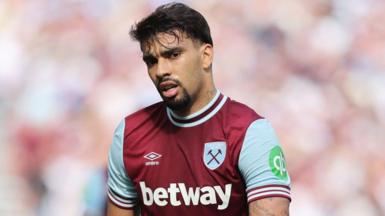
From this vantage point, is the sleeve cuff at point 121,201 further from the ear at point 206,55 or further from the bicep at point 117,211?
the ear at point 206,55

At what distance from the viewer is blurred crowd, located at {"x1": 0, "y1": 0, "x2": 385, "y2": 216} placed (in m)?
1.45

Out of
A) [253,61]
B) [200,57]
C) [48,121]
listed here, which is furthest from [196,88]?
[48,121]

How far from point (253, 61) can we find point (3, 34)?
529 millimetres

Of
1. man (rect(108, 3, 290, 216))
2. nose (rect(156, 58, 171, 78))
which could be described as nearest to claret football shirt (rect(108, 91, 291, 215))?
man (rect(108, 3, 290, 216))

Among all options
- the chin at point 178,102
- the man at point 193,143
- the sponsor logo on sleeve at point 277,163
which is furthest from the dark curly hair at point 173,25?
the sponsor logo on sleeve at point 277,163

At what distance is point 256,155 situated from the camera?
1206 millimetres

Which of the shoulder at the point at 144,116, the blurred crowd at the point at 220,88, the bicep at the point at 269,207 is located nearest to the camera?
the bicep at the point at 269,207

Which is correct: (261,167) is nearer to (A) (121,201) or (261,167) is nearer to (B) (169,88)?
(B) (169,88)

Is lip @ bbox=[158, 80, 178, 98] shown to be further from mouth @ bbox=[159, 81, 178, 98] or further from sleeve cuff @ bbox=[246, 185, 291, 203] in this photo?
sleeve cuff @ bbox=[246, 185, 291, 203]

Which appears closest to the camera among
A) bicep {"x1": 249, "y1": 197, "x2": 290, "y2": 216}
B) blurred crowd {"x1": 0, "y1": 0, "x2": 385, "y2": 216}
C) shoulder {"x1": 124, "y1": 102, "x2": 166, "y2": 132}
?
bicep {"x1": 249, "y1": 197, "x2": 290, "y2": 216}

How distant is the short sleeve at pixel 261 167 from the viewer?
1.20m

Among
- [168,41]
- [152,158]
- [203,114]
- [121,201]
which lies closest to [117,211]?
[121,201]

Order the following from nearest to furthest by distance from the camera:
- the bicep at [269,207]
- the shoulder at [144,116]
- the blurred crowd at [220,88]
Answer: the bicep at [269,207] → the shoulder at [144,116] → the blurred crowd at [220,88]

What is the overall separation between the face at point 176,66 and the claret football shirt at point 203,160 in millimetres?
65
